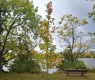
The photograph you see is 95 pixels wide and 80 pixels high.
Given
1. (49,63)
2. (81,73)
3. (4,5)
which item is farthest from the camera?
(4,5)

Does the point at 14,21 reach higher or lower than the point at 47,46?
higher

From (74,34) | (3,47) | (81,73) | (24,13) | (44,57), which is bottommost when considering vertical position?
(81,73)

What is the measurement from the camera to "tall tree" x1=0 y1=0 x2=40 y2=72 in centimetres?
2192

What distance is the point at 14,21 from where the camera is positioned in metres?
22.9

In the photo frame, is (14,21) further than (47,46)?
Yes

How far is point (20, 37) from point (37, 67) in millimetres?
3802

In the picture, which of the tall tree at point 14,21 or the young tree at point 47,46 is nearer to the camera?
the young tree at point 47,46

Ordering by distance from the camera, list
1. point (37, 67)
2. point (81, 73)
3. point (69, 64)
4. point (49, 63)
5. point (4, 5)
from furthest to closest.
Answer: point (69, 64) → point (37, 67) → point (4, 5) → point (81, 73) → point (49, 63)

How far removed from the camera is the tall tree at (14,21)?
863 inches

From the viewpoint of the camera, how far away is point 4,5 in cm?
2178

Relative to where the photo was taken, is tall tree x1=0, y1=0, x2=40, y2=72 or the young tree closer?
the young tree

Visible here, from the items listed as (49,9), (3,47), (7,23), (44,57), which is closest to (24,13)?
(7,23)

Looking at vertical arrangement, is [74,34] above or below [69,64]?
above

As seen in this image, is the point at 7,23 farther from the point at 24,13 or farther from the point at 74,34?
the point at 74,34
